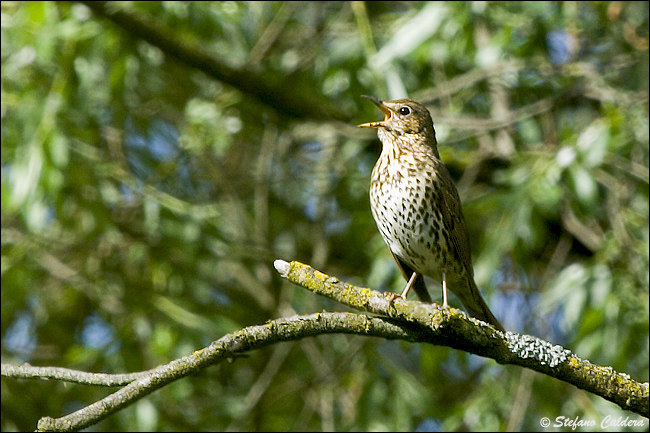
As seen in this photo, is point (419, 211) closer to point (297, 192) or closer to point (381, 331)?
point (381, 331)

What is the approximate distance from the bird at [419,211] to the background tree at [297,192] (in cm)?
44

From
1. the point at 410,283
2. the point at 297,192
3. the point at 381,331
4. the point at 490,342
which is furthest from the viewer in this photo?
the point at 297,192

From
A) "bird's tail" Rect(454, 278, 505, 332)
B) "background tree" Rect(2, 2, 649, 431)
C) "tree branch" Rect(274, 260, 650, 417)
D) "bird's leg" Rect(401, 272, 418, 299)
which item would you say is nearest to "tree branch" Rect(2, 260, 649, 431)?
"tree branch" Rect(274, 260, 650, 417)

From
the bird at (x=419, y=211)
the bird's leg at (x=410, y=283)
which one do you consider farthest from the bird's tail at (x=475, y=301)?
the bird's leg at (x=410, y=283)

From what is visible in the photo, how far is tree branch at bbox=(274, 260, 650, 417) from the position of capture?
3.33m

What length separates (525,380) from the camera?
6.00m

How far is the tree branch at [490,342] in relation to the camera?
10.9 ft

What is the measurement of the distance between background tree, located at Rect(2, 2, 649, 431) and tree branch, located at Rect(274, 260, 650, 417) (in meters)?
2.21

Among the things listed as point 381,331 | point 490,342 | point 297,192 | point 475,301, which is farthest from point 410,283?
point 297,192

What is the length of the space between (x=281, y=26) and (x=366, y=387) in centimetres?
328

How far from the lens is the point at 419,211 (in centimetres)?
516

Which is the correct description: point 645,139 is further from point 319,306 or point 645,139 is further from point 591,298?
point 319,306

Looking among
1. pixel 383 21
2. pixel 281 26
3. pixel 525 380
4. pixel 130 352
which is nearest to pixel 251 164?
pixel 281 26

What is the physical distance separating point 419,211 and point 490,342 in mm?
1845
